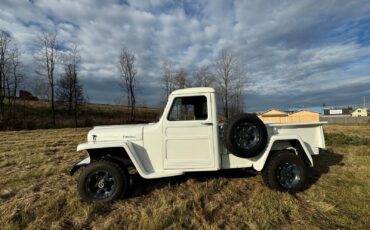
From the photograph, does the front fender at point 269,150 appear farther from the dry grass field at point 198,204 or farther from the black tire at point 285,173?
the dry grass field at point 198,204

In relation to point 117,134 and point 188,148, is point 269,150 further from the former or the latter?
point 117,134

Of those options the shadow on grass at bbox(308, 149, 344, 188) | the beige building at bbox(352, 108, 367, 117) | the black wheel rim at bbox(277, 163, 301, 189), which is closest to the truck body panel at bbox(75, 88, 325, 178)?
the black wheel rim at bbox(277, 163, 301, 189)

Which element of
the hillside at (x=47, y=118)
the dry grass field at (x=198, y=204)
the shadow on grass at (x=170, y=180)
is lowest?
the dry grass field at (x=198, y=204)

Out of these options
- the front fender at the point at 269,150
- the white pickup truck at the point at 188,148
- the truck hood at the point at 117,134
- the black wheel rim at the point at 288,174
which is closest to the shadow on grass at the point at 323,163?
the black wheel rim at the point at 288,174

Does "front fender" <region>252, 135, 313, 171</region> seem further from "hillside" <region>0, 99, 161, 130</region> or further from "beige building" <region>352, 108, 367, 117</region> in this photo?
"beige building" <region>352, 108, 367, 117</region>

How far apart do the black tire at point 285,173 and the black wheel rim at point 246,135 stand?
56cm

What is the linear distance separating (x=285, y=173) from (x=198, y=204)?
1.93 metres

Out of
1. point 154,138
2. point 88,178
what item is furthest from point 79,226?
point 154,138

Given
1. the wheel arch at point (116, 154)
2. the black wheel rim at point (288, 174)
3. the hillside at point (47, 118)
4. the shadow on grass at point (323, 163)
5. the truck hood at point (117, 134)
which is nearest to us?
the wheel arch at point (116, 154)

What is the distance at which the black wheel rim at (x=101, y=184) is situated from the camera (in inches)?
191

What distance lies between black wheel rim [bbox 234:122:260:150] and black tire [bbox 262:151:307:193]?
564mm

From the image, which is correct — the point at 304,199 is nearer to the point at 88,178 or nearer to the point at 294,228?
the point at 294,228

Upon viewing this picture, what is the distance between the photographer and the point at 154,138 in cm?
512

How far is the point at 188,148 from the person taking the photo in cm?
511
